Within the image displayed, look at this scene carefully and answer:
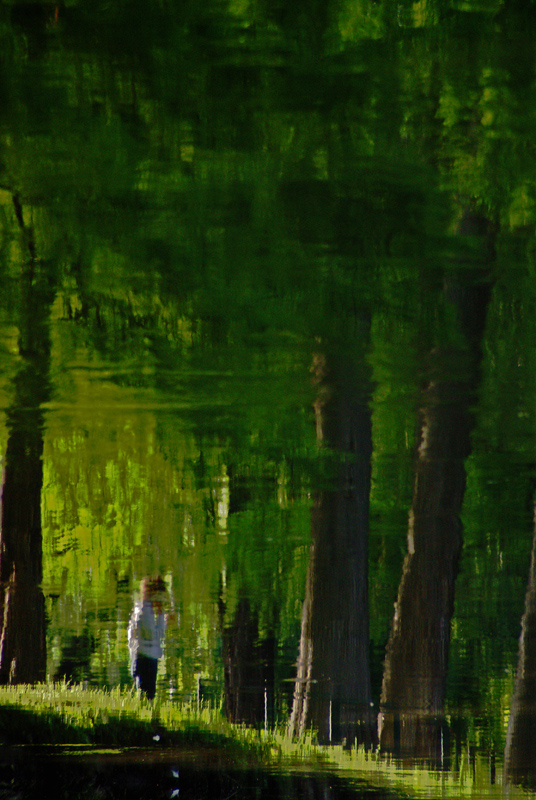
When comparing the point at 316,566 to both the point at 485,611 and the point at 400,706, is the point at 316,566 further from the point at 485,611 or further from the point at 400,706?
the point at 485,611

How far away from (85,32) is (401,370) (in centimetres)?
285

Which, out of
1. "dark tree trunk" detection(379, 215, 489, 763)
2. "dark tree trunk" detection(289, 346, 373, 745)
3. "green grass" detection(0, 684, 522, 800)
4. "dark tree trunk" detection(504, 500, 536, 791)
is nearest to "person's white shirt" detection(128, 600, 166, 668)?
"dark tree trunk" detection(289, 346, 373, 745)

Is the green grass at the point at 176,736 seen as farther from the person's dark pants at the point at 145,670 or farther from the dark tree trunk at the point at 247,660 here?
the dark tree trunk at the point at 247,660

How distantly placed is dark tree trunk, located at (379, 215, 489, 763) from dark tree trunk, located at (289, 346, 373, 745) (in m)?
0.38

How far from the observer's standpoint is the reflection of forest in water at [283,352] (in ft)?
11.3

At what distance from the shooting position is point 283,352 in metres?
5.07

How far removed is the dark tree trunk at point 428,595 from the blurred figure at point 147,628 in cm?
231

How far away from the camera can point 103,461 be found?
22.8 ft

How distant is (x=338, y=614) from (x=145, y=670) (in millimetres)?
1964

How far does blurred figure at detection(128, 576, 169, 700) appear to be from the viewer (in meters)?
8.23

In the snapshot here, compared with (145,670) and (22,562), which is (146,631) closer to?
(145,670)

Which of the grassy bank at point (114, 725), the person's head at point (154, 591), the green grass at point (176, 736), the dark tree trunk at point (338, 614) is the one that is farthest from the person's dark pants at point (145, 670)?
the grassy bank at point (114, 725)

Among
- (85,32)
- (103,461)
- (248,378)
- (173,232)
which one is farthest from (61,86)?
(103,461)

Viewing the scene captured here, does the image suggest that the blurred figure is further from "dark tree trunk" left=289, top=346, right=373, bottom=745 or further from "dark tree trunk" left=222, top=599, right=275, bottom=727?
"dark tree trunk" left=289, top=346, right=373, bottom=745
